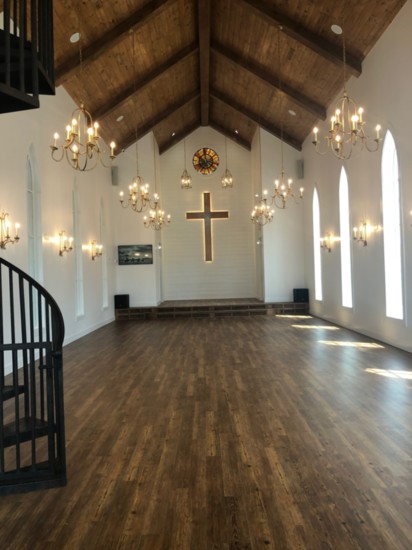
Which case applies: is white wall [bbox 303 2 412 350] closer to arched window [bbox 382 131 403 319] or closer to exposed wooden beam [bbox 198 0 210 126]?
arched window [bbox 382 131 403 319]

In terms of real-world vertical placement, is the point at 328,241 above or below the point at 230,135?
below

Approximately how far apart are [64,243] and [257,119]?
7.71 m

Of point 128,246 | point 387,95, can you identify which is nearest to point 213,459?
point 387,95

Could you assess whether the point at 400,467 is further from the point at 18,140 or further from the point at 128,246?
the point at 128,246

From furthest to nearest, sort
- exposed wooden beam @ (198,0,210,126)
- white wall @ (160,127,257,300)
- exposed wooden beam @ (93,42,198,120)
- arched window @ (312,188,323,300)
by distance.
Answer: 1. white wall @ (160,127,257,300)
2. arched window @ (312,188,323,300)
3. exposed wooden beam @ (93,42,198,120)
4. exposed wooden beam @ (198,0,210,126)

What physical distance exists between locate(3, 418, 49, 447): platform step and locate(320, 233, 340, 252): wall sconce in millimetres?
9728

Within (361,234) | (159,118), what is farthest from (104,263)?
(361,234)

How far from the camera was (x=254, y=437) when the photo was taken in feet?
13.7

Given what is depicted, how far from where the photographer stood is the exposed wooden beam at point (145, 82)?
37.8ft

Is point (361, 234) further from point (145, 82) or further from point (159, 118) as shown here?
point (159, 118)

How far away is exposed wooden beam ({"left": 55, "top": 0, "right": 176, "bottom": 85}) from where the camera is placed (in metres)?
8.95

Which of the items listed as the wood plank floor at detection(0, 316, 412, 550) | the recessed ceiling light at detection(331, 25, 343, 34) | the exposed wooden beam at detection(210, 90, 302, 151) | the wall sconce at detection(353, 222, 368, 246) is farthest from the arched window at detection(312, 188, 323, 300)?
the wood plank floor at detection(0, 316, 412, 550)

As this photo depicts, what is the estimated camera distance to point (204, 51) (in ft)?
36.5

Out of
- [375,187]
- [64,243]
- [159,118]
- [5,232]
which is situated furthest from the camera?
[159,118]
